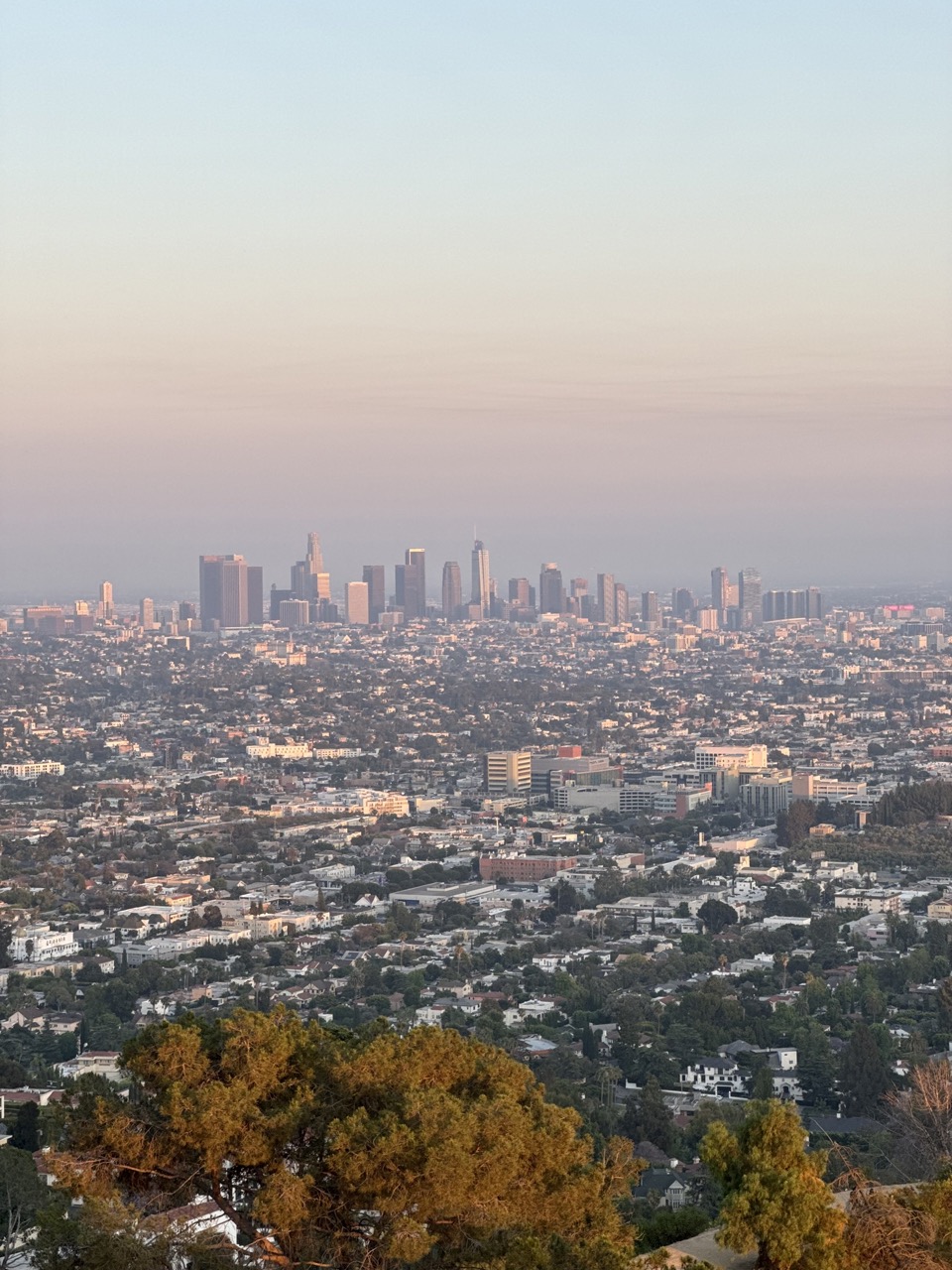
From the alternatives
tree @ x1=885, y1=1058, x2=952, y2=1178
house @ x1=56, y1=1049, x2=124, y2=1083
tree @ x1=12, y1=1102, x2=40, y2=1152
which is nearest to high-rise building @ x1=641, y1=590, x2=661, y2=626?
house @ x1=56, y1=1049, x2=124, y2=1083

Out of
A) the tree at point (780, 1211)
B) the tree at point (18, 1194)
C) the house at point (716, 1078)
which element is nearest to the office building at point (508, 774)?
the house at point (716, 1078)

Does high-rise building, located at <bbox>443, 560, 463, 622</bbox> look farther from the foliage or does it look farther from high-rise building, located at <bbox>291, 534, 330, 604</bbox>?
the foliage

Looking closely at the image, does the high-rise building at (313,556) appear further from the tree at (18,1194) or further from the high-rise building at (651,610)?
the tree at (18,1194)

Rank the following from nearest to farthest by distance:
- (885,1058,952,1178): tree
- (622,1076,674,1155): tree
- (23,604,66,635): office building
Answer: (885,1058,952,1178): tree, (622,1076,674,1155): tree, (23,604,66,635): office building

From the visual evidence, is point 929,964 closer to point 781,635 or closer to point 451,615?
point 781,635

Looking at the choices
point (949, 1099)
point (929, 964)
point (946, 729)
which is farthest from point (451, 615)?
point (949, 1099)

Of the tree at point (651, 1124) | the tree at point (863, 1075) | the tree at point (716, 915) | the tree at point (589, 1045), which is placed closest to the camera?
the tree at point (651, 1124)
